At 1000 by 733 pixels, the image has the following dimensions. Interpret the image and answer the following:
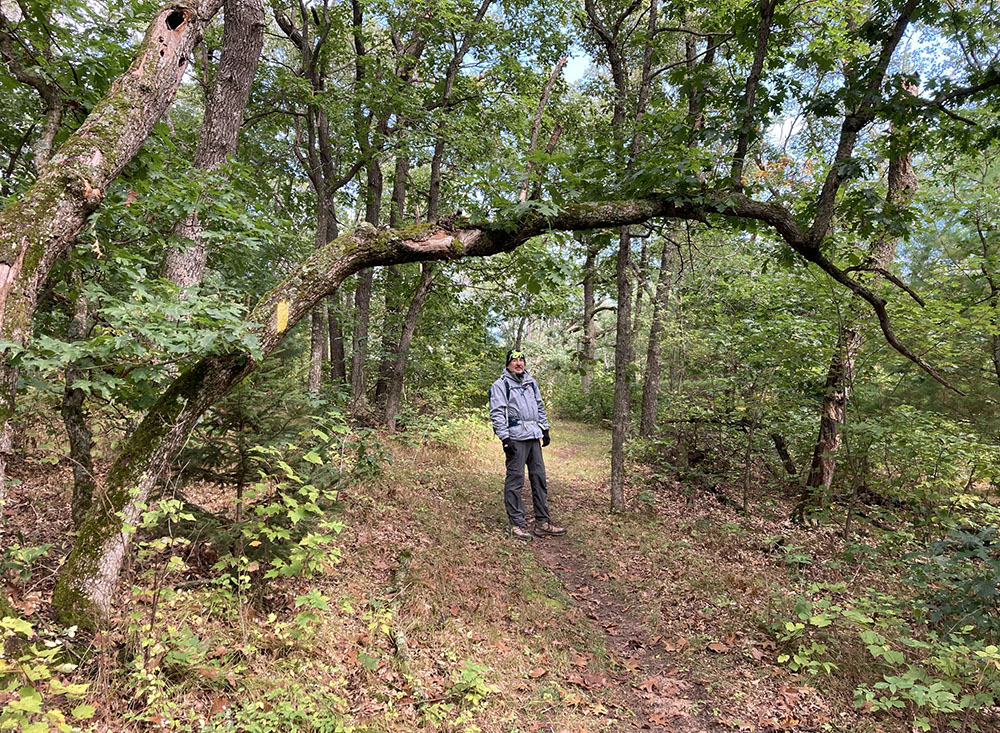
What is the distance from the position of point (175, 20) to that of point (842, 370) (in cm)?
820

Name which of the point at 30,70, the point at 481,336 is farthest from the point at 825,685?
the point at 481,336

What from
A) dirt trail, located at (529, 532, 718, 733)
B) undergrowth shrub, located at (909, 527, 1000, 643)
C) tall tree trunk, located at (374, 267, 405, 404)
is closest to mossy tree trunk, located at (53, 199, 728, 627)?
dirt trail, located at (529, 532, 718, 733)

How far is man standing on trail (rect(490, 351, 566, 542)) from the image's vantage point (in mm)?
6449

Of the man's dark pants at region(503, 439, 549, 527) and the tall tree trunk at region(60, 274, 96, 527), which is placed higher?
the tall tree trunk at region(60, 274, 96, 527)

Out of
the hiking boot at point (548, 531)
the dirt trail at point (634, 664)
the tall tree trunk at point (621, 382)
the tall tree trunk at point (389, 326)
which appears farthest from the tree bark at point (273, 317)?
the tall tree trunk at point (389, 326)

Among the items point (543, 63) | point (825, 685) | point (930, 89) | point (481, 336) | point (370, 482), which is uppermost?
point (543, 63)

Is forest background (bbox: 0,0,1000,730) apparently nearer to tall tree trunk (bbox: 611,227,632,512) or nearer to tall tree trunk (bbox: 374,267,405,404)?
tall tree trunk (bbox: 611,227,632,512)

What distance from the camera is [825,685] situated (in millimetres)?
3648

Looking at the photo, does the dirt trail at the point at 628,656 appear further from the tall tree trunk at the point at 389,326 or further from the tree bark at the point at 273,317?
the tall tree trunk at the point at 389,326

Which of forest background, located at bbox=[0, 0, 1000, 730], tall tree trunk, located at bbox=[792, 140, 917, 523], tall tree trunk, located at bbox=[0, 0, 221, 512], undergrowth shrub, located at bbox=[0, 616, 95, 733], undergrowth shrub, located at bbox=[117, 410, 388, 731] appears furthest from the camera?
tall tree trunk, located at bbox=[792, 140, 917, 523]

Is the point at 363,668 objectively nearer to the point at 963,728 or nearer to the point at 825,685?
the point at 825,685

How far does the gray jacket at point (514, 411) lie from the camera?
21.3ft

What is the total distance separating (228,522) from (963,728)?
17.7 ft

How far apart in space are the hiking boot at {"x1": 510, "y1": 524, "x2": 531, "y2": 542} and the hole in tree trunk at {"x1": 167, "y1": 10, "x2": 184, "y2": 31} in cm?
600
